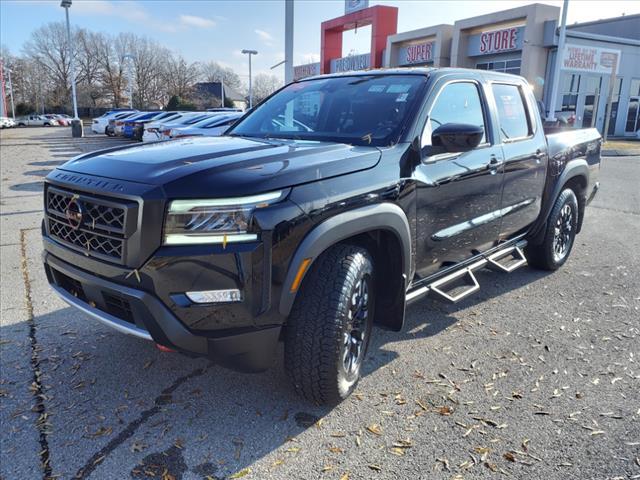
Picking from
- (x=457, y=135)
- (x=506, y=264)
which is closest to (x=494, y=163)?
(x=457, y=135)

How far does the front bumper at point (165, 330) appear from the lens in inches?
97.3

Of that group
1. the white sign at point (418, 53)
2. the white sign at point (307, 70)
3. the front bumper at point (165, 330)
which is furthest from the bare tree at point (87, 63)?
the front bumper at point (165, 330)

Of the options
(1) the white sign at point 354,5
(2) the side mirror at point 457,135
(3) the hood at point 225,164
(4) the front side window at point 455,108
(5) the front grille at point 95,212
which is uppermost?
(1) the white sign at point 354,5

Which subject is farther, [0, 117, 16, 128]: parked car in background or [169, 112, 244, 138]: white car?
[0, 117, 16, 128]: parked car in background

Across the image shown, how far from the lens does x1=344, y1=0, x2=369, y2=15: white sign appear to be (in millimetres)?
29266

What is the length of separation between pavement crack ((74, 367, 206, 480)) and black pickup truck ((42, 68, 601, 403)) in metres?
0.59

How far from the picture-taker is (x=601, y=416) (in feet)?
9.79

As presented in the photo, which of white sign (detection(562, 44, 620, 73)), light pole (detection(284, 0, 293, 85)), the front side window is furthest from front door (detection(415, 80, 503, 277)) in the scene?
white sign (detection(562, 44, 620, 73))

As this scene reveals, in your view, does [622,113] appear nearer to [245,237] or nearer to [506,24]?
[506,24]

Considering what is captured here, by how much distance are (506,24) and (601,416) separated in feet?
86.3

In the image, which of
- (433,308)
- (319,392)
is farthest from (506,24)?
(319,392)

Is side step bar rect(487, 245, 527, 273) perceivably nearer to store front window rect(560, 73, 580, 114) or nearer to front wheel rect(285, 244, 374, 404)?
front wheel rect(285, 244, 374, 404)

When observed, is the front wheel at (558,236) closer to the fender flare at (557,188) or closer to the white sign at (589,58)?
the fender flare at (557,188)

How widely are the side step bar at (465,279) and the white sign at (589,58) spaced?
82.6 feet
